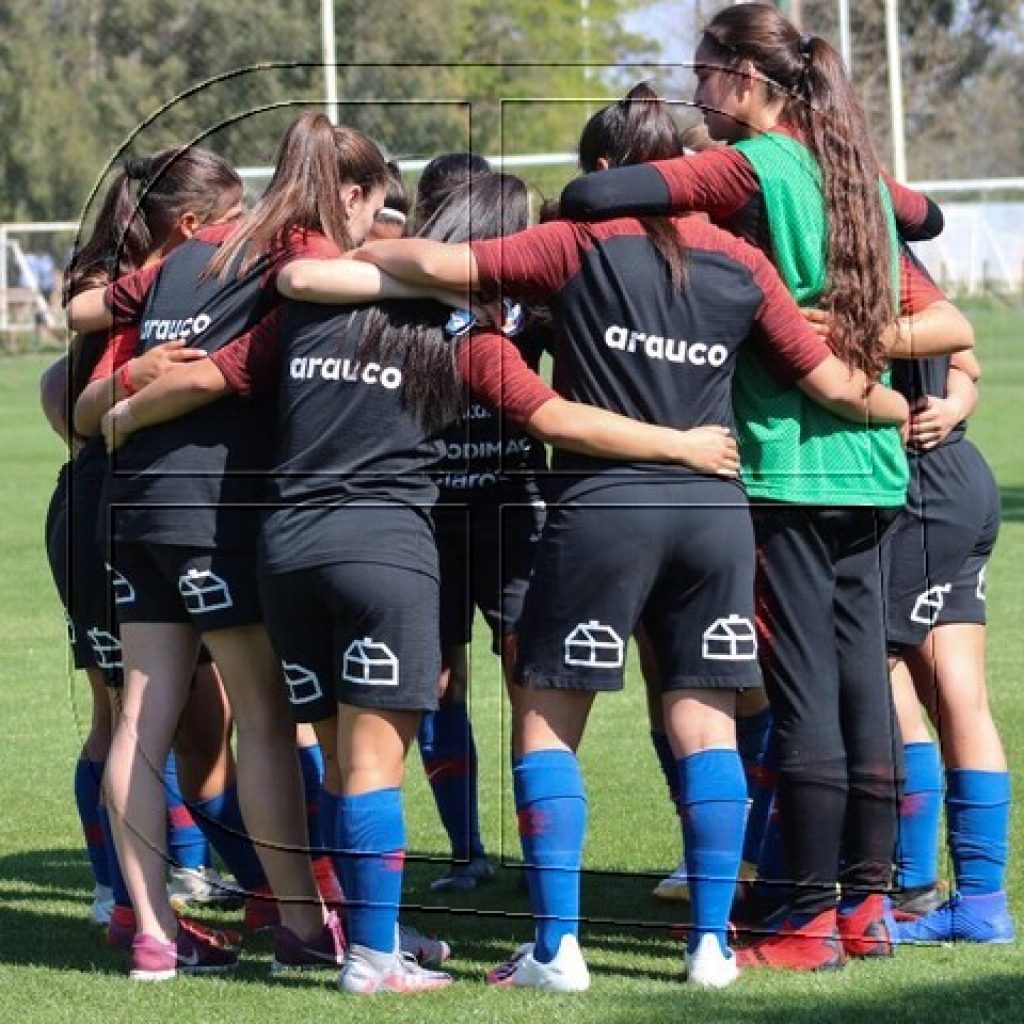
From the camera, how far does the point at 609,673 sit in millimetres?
4770

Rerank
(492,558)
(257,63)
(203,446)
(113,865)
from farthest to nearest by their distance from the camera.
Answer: (257,63), (492,558), (113,865), (203,446)

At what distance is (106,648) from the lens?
5.65 meters

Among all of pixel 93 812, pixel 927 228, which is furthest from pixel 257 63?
pixel 927 228

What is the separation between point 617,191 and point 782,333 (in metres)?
0.50

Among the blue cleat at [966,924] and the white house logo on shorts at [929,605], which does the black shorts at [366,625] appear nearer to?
the white house logo on shorts at [929,605]

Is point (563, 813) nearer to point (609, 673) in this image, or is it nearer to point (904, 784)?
point (609, 673)

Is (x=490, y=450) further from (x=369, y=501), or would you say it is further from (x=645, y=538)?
(x=645, y=538)

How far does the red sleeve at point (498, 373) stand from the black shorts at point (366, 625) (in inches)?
17.5

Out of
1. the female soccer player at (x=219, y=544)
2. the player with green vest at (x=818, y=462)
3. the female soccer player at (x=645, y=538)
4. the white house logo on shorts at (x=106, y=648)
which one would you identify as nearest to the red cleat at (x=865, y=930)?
the player with green vest at (x=818, y=462)

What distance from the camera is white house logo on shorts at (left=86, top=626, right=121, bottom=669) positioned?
18.5 feet

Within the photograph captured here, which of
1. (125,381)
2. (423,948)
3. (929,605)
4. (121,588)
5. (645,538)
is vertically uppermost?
(125,381)

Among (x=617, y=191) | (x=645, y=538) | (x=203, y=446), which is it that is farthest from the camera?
(x=203, y=446)

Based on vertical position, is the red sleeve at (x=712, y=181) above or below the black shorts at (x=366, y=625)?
above

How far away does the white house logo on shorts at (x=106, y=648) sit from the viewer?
5.64 m
